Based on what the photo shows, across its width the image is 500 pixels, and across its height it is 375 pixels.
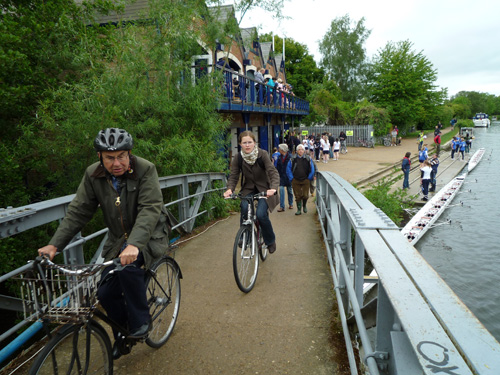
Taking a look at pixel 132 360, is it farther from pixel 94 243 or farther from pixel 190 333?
pixel 94 243

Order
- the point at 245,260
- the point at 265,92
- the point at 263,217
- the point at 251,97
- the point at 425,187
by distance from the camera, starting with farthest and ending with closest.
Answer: the point at 265,92 → the point at 251,97 → the point at 425,187 → the point at 263,217 → the point at 245,260

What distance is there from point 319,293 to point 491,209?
14.6m

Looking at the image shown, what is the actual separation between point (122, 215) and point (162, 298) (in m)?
1.04

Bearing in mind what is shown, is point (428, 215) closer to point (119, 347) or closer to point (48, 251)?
point (119, 347)

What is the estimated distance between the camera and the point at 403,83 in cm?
4531

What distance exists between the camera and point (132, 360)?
3.18m

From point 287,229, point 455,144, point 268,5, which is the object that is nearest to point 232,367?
point 287,229

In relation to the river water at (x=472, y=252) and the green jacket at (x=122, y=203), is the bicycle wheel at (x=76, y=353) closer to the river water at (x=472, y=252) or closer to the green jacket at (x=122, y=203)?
the green jacket at (x=122, y=203)

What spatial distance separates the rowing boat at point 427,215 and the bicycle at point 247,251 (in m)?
6.54

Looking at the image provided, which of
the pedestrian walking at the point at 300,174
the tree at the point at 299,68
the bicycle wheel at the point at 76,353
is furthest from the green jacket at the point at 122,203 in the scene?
the tree at the point at 299,68

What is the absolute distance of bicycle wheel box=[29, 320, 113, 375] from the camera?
216 centimetres

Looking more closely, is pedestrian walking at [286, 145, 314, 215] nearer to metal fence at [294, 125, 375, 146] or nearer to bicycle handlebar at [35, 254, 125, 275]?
bicycle handlebar at [35, 254, 125, 275]

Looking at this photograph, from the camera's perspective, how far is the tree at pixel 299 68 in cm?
5216

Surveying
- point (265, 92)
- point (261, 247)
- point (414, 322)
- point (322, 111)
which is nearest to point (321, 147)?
point (265, 92)
